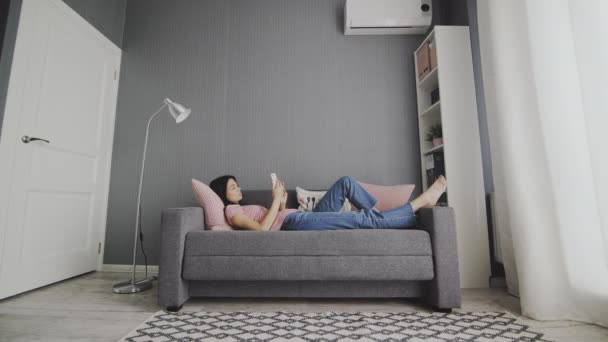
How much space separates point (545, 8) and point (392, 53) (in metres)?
1.41

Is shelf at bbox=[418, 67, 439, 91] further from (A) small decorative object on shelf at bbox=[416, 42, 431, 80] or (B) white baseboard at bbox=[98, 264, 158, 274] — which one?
(B) white baseboard at bbox=[98, 264, 158, 274]

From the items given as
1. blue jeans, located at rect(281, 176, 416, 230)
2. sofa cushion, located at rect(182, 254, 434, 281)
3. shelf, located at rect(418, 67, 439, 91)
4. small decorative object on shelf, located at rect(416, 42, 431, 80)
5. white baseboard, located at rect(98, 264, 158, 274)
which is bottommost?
white baseboard, located at rect(98, 264, 158, 274)

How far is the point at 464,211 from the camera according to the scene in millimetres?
2156

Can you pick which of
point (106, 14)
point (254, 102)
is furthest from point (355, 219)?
point (106, 14)

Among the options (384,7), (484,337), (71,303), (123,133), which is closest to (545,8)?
(384,7)

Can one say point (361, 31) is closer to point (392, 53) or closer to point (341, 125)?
point (392, 53)

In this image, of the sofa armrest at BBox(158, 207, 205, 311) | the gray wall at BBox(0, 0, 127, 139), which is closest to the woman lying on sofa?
the sofa armrest at BBox(158, 207, 205, 311)

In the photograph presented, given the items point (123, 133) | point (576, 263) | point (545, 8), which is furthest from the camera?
point (123, 133)

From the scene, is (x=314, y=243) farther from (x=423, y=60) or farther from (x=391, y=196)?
(x=423, y=60)

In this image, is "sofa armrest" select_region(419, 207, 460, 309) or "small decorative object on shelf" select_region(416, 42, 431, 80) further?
"small decorative object on shelf" select_region(416, 42, 431, 80)

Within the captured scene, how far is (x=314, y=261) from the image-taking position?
162 cm

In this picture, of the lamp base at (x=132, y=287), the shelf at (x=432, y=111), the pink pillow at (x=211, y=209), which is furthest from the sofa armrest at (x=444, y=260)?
the lamp base at (x=132, y=287)

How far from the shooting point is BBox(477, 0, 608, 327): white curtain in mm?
1275

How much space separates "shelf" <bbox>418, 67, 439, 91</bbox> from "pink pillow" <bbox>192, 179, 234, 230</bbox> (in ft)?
6.36
